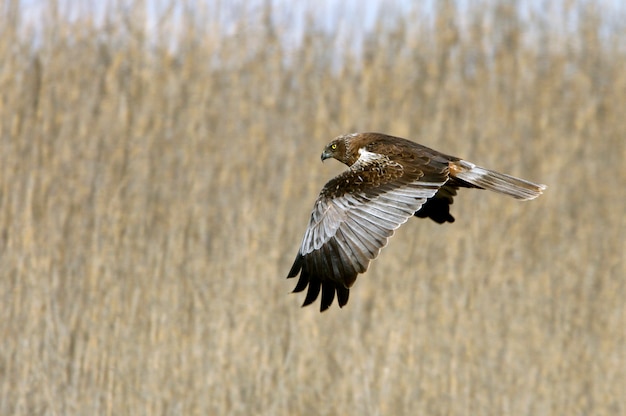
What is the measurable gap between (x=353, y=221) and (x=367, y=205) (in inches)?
3.1

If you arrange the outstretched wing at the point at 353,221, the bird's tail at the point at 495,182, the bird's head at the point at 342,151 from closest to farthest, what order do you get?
1. the outstretched wing at the point at 353,221
2. the bird's tail at the point at 495,182
3. the bird's head at the point at 342,151

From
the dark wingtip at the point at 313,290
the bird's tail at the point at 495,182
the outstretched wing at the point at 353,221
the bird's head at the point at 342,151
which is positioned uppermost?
the bird's head at the point at 342,151

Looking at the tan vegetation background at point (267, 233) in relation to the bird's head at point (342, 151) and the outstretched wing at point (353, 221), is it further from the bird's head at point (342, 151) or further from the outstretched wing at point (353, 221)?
the outstretched wing at point (353, 221)

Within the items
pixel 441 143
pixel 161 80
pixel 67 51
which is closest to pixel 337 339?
pixel 441 143

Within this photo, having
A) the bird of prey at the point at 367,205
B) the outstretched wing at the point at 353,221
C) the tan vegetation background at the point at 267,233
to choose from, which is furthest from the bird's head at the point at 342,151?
the tan vegetation background at the point at 267,233

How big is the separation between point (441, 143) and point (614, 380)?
1.56 meters

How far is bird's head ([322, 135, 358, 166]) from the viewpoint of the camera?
3972 millimetres

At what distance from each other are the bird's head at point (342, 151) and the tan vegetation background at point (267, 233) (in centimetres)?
121

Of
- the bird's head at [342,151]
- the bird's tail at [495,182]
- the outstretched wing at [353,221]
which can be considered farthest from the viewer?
the bird's head at [342,151]

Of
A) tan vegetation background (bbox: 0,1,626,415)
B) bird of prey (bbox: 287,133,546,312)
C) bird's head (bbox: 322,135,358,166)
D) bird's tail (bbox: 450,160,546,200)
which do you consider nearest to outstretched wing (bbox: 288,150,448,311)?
bird of prey (bbox: 287,133,546,312)

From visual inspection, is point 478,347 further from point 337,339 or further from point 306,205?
point 306,205

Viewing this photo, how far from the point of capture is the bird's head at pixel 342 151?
156 inches

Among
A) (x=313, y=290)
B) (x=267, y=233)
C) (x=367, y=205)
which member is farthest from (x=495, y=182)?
(x=267, y=233)

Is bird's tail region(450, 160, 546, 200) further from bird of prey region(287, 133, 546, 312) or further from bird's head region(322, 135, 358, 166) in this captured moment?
bird's head region(322, 135, 358, 166)
